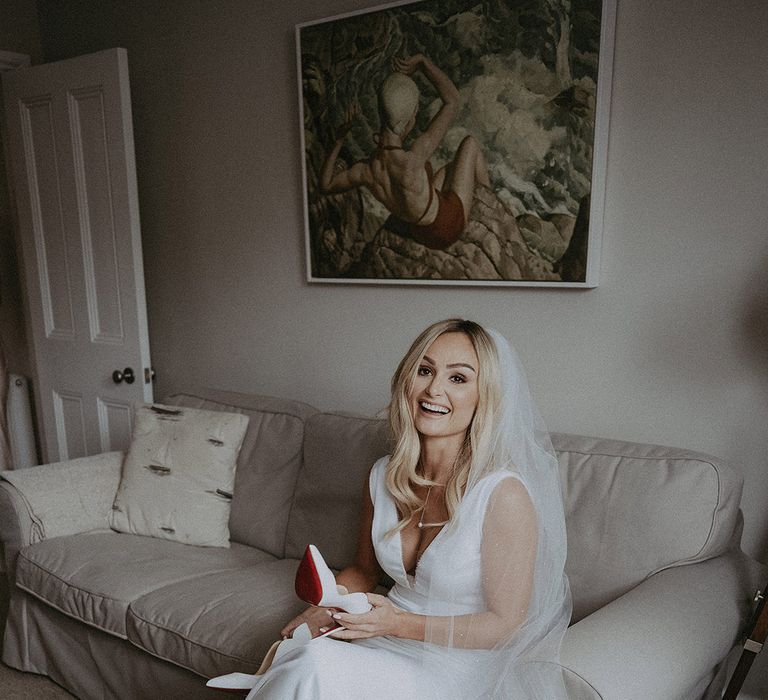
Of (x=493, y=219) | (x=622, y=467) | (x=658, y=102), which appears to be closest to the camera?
(x=622, y=467)

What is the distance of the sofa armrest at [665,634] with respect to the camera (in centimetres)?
128

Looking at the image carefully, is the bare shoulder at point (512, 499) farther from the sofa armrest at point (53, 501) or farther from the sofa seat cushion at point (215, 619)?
the sofa armrest at point (53, 501)

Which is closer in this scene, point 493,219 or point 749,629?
point 749,629

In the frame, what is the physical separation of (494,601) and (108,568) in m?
1.31

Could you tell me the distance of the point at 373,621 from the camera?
1.42 meters

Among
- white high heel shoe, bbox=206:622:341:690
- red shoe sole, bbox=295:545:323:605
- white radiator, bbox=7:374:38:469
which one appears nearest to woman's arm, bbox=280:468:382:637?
white high heel shoe, bbox=206:622:341:690

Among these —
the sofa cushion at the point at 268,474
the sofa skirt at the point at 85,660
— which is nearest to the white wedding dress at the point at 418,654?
the sofa skirt at the point at 85,660

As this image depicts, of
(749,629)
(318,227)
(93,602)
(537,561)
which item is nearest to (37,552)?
(93,602)

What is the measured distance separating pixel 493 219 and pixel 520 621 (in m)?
1.29

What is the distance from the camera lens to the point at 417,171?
2400 mm

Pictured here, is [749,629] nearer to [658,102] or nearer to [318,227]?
[658,102]

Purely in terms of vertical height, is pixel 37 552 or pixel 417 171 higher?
pixel 417 171

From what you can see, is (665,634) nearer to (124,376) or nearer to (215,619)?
(215,619)

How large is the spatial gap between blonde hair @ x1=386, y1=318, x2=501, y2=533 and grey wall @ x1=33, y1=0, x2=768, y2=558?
0.71m
